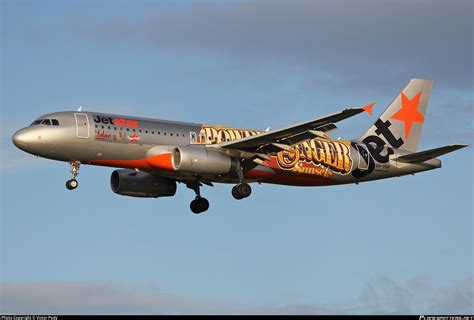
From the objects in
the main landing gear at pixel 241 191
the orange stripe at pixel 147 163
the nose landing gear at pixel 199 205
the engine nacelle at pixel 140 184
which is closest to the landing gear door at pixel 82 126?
the orange stripe at pixel 147 163

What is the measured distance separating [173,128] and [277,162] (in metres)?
6.02

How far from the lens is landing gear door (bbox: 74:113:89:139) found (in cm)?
5509

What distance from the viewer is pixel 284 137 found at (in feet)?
185

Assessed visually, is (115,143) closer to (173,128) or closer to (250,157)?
(173,128)

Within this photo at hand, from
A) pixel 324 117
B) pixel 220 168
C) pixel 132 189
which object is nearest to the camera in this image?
pixel 324 117

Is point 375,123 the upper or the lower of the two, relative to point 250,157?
upper

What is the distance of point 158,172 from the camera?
5684 centimetres

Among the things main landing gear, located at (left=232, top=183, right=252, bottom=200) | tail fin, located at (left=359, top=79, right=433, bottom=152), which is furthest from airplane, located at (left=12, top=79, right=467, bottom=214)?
tail fin, located at (left=359, top=79, right=433, bottom=152)

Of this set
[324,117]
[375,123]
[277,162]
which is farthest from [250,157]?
[375,123]

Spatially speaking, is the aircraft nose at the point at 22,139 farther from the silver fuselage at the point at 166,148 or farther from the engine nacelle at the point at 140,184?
the engine nacelle at the point at 140,184

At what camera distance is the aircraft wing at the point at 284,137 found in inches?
2112

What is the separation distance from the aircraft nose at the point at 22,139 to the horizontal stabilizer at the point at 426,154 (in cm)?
2070

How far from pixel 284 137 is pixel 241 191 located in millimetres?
3510

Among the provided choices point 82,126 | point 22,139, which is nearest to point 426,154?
point 82,126
